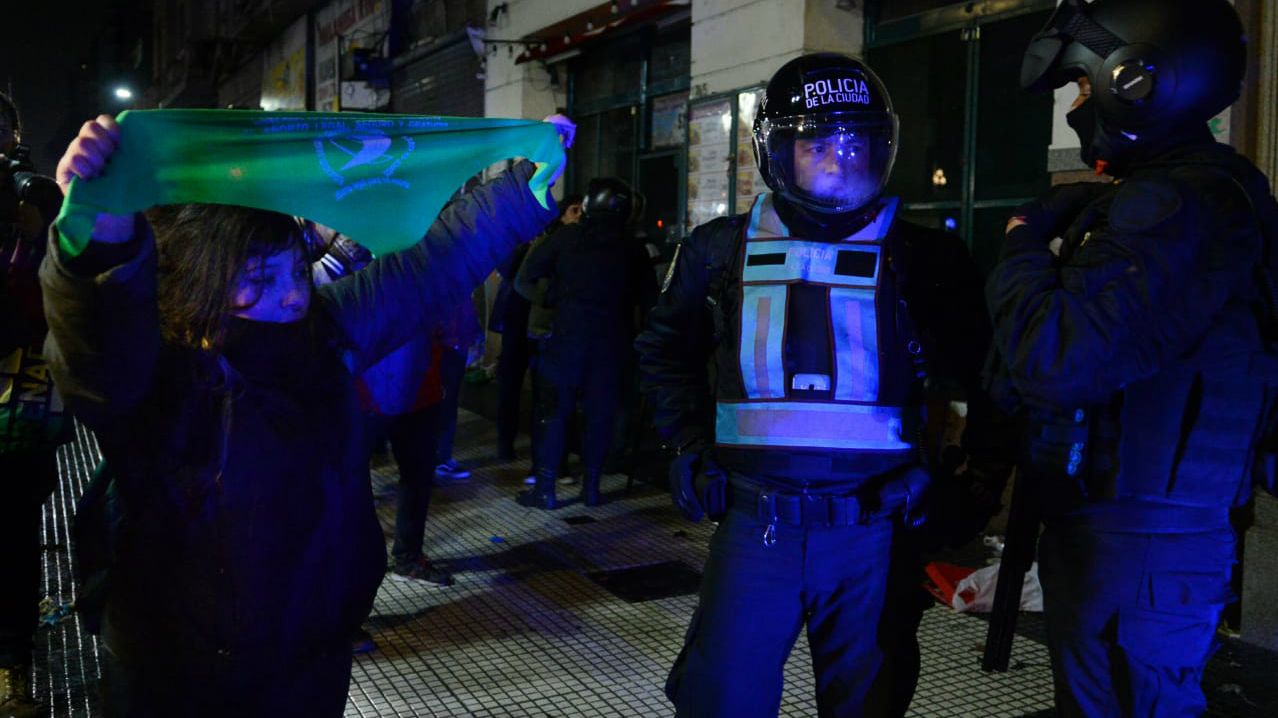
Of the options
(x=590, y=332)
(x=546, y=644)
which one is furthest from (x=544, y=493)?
(x=546, y=644)

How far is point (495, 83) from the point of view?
43.9ft

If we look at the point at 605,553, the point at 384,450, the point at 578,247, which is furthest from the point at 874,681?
the point at 384,450

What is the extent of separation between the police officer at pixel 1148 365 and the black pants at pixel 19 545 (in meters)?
3.24

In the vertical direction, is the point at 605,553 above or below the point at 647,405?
below

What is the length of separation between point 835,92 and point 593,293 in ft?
14.3

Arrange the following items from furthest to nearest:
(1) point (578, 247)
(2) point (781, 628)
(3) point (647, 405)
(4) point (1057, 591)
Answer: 1. (3) point (647, 405)
2. (1) point (578, 247)
3. (2) point (781, 628)
4. (4) point (1057, 591)

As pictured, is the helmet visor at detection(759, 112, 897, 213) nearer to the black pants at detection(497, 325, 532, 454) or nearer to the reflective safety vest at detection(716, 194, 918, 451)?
the reflective safety vest at detection(716, 194, 918, 451)

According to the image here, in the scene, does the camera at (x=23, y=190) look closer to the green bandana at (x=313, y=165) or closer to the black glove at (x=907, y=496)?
the green bandana at (x=313, y=165)

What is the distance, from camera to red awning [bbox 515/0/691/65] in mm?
10120

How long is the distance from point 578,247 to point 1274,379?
527 centimetres

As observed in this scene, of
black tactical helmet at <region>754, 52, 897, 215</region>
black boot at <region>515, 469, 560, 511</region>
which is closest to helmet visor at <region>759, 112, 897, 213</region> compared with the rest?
black tactical helmet at <region>754, 52, 897, 215</region>

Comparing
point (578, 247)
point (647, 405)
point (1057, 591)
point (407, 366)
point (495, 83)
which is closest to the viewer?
point (1057, 591)

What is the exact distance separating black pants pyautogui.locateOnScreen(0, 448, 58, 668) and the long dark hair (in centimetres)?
200

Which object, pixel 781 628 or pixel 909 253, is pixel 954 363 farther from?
pixel 781 628
